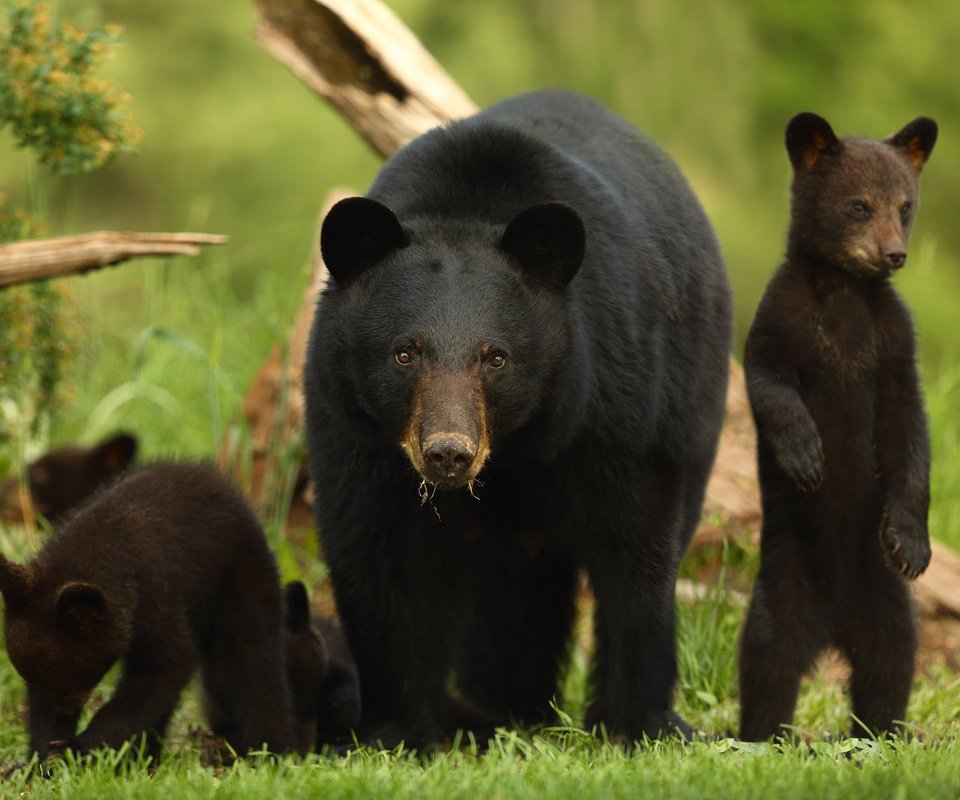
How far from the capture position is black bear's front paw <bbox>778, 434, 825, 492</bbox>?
4816 millimetres

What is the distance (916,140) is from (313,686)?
275cm

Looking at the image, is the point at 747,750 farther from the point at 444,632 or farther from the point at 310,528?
the point at 310,528

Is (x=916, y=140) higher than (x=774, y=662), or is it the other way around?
(x=916, y=140)

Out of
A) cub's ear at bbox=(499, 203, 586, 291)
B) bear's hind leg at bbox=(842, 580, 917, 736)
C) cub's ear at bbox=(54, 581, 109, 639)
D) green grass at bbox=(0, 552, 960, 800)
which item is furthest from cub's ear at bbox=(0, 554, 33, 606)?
bear's hind leg at bbox=(842, 580, 917, 736)

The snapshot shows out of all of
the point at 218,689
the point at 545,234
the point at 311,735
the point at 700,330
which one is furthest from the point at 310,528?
the point at 545,234

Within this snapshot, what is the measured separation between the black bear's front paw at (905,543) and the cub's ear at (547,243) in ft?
4.28

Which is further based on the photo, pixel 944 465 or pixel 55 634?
pixel 944 465

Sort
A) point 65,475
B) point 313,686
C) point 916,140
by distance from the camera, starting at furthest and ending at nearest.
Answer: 1. point 65,475
2. point 313,686
3. point 916,140

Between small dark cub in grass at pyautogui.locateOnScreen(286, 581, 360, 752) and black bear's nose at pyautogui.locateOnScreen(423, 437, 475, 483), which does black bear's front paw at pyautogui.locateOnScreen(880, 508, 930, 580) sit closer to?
black bear's nose at pyautogui.locateOnScreen(423, 437, 475, 483)

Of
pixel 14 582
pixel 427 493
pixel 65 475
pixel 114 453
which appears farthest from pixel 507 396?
pixel 65 475

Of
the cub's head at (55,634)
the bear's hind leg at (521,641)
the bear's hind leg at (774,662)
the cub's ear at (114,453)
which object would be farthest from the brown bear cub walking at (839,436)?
the cub's ear at (114,453)

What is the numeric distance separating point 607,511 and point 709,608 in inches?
67.4

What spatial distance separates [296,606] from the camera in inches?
221

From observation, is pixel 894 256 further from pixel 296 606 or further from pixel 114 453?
pixel 114 453
